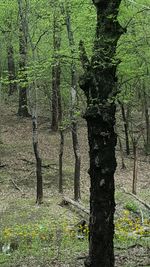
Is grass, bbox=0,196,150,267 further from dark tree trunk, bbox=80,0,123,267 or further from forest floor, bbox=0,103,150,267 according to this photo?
dark tree trunk, bbox=80,0,123,267

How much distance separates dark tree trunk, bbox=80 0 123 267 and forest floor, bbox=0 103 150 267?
1.58 metres

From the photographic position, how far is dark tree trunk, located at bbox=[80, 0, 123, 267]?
597 centimetres

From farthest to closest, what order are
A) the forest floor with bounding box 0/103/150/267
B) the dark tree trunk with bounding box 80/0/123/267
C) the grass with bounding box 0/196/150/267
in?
the forest floor with bounding box 0/103/150/267
the grass with bounding box 0/196/150/267
the dark tree trunk with bounding box 80/0/123/267

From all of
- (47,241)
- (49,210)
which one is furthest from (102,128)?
(49,210)

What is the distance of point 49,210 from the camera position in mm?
14484

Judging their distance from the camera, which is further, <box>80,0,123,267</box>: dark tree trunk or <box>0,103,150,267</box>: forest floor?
<box>0,103,150,267</box>: forest floor

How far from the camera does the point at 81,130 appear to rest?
1129 inches

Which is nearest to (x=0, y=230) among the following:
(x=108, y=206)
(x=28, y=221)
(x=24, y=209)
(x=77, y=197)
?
(x=28, y=221)

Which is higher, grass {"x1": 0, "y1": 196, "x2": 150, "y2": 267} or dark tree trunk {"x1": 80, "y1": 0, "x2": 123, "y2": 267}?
dark tree trunk {"x1": 80, "y1": 0, "x2": 123, "y2": 267}

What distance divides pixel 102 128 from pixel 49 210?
9.04 metres

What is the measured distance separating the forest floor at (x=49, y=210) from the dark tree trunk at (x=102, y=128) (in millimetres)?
1581

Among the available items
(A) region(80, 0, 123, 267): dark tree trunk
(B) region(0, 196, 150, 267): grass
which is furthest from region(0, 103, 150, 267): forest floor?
(A) region(80, 0, 123, 267): dark tree trunk

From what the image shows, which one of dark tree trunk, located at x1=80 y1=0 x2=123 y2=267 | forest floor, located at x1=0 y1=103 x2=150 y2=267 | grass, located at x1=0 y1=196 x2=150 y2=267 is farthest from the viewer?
forest floor, located at x1=0 y1=103 x2=150 y2=267

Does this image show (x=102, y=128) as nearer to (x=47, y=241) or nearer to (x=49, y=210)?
(x=47, y=241)
